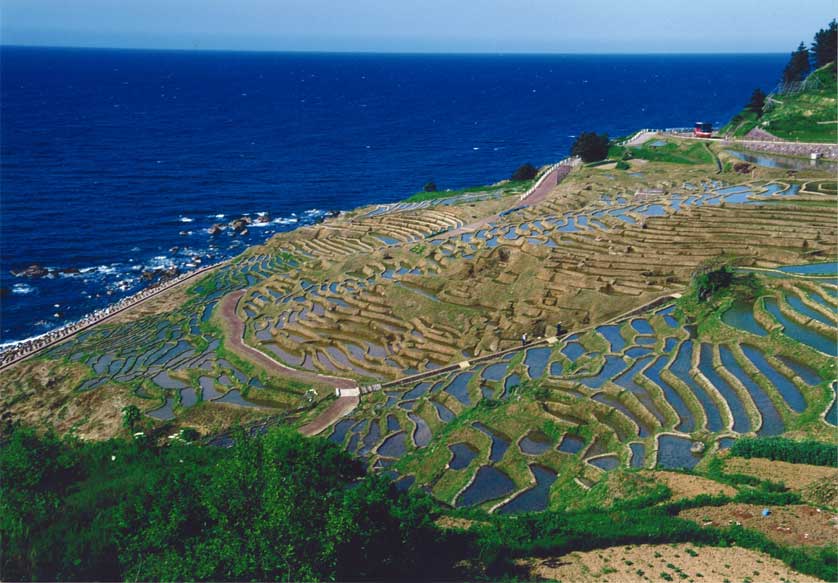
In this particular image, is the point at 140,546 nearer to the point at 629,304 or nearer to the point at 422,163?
the point at 629,304

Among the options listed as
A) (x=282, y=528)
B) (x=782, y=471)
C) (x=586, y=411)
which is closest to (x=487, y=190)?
Answer: (x=586, y=411)

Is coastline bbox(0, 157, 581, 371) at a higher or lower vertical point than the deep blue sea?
lower

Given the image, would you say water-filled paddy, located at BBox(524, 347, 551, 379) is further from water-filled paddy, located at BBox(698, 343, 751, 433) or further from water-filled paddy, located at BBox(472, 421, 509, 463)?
water-filled paddy, located at BBox(698, 343, 751, 433)

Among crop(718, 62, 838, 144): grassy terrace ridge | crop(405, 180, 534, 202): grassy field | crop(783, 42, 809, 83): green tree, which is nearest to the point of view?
crop(718, 62, 838, 144): grassy terrace ridge

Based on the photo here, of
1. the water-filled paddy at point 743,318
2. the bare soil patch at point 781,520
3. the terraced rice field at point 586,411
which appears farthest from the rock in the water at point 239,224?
the bare soil patch at point 781,520

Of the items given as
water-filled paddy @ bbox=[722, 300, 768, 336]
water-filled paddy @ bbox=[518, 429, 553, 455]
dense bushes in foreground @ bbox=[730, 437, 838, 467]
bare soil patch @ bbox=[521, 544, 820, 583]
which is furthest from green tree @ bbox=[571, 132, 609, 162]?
bare soil patch @ bbox=[521, 544, 820, 583]

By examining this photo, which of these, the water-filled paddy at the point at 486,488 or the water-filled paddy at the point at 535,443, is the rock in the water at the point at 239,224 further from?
the water-filled paddy at the point at 486,488

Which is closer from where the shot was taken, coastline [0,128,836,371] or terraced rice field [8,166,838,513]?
terraced rice field [8,166,838,513]
